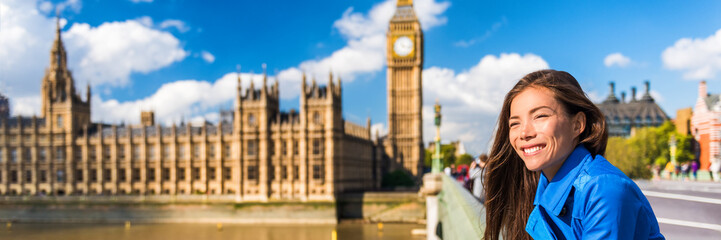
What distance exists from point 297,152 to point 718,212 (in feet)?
172

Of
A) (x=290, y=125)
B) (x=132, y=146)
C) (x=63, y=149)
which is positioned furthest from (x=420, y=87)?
(x=63, y=149)

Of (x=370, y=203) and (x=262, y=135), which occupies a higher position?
(x=262, y=135)

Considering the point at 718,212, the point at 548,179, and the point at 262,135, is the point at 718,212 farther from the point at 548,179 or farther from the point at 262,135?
the point at 262,135

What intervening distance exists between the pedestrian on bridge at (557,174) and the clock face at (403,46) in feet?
260

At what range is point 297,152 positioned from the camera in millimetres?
58219

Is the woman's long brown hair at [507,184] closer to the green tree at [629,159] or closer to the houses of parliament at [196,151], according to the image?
the green tree at [629,159]

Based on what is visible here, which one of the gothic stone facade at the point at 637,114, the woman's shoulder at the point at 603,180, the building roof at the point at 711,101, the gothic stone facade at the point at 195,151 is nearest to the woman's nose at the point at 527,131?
the woman's shoulder at the point at 603,180

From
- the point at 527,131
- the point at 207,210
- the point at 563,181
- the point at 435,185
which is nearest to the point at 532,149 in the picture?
the point at 527,131

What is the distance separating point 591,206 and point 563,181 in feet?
1.03

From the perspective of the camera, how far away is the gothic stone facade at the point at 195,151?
57656 mm

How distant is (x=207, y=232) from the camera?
51.0 m

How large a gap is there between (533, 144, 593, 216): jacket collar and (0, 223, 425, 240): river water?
142 feet

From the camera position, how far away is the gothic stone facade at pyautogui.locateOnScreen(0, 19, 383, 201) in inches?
2270

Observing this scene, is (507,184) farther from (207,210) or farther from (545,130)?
(207,210)
